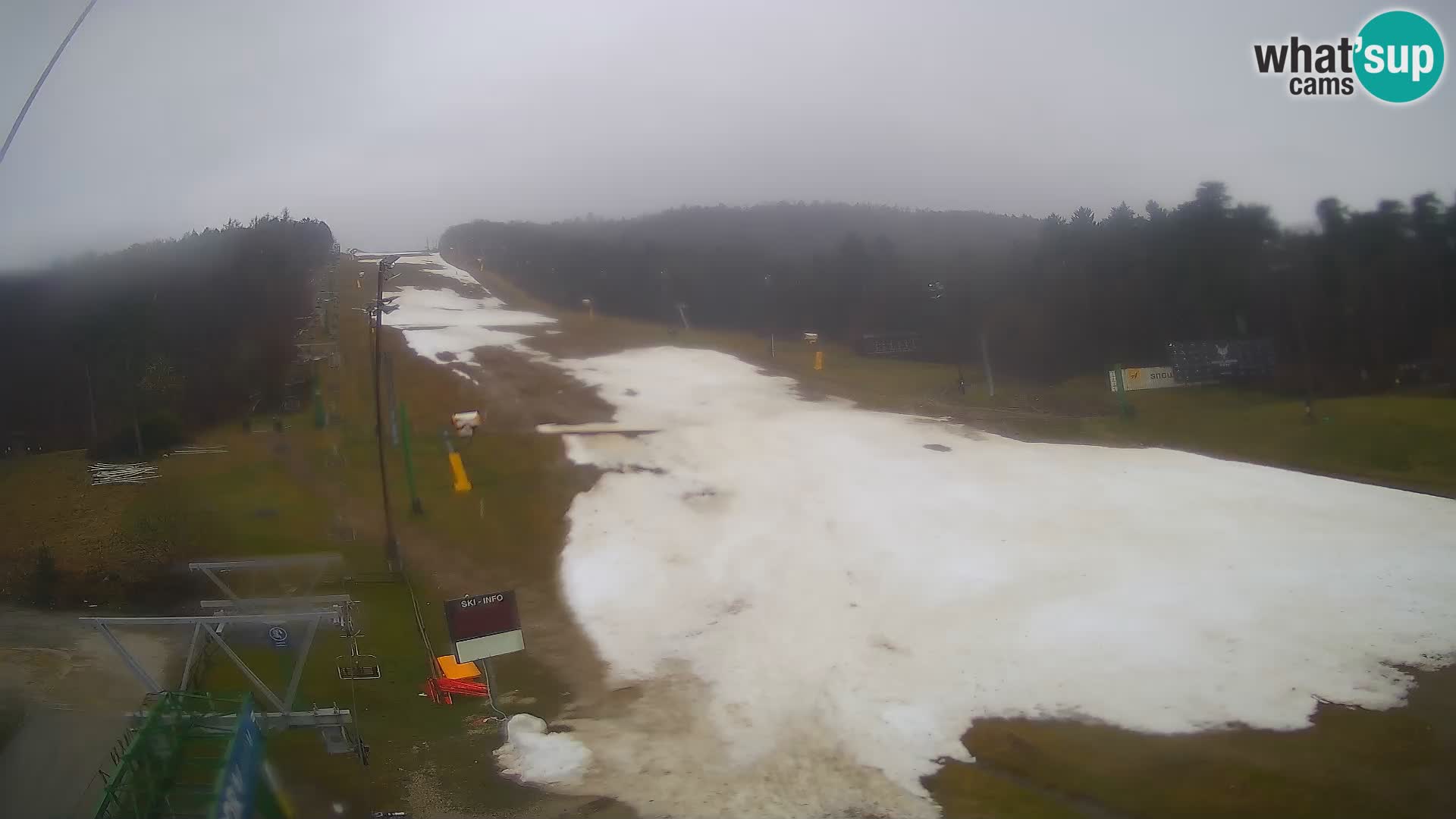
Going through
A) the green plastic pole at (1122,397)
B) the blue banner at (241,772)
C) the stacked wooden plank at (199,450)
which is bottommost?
the blue banner at (241,772)

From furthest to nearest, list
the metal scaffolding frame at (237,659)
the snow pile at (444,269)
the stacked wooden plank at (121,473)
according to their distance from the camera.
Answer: the snow pile at (444,269), the stacked wooden plank at (121,473), the metal scaffolding frame at (237,659)

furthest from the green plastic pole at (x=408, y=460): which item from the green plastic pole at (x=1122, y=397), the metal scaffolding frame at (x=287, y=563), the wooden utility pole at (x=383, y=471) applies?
the green plastic pole at (x=1122, y=397)

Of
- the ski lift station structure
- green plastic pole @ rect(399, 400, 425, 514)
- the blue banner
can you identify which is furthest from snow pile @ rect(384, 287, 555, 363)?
the blue banner

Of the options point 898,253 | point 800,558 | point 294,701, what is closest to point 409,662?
point 294,701

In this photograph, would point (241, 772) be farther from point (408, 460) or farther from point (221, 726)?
point (408, 460)

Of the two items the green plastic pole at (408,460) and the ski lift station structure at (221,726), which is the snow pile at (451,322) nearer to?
the green plastic pole at (408,460)

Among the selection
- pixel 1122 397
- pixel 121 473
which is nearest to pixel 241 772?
pixel 121 473

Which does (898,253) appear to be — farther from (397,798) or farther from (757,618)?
(397,798)

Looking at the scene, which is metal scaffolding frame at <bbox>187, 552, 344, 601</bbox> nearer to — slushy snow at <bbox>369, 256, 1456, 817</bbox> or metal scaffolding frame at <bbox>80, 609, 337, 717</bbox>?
metal scaffolding frame at <bbox>80, 609, 337, 717</bbox>
